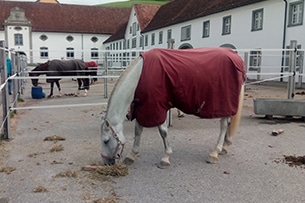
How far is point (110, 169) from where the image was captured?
3969 millimetres

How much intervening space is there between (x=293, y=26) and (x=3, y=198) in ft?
59.9

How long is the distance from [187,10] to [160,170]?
93.7ft

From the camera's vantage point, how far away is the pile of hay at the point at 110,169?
154 inches

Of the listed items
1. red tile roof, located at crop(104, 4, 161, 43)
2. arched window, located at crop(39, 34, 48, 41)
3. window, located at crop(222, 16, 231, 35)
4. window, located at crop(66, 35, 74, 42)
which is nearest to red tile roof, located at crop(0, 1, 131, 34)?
arched window, located at crop(39, 34, 48, 41)

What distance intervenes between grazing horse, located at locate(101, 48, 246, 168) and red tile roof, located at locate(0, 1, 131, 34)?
50319 millimetres

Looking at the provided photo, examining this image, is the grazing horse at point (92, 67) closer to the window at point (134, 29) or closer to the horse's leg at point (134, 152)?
the horse's leg at point (134, 152)

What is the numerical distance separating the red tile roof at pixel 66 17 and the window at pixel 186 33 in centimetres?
2548

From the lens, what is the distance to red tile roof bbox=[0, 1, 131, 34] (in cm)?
5134

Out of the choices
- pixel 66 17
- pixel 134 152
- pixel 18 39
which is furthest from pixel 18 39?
pixel 134 152

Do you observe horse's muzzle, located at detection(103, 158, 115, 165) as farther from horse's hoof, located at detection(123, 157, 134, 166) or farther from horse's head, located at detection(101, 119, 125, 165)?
horse's hoof, located at detection(123, 157, 134, 166)

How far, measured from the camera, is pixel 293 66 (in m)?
8.22

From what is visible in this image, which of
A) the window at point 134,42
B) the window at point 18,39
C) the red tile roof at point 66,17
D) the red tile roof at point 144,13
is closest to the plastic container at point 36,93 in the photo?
the red tile roof at point 144,13

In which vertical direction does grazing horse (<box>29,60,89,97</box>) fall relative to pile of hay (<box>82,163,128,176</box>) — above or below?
above

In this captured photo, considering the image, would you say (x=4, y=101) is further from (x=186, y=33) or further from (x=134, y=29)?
(x=134, y=29)
